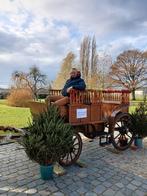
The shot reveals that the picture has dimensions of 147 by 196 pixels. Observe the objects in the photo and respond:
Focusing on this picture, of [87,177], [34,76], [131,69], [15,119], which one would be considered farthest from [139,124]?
[131,69]

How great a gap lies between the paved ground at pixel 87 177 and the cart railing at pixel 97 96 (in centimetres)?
124

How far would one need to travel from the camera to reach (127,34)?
1311cm

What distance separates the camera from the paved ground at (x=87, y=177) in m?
3.30

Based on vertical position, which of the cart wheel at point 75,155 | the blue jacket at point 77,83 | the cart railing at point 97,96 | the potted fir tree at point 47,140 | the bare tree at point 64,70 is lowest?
the cart wheel at point 75,155

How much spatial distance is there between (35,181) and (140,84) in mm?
31452

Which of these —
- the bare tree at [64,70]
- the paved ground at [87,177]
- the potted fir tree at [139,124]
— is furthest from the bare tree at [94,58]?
the paved ground at [87,177]

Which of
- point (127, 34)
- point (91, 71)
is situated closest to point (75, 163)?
point (127, 34)

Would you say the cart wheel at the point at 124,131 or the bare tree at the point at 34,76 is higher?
the bare tree at the point at 34,76

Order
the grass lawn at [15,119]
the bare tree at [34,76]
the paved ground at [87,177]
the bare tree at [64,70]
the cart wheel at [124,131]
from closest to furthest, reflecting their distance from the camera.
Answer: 1. the paved ground at [87,177]
2. the cart wheel at [124,131]
3. the grass lawn at [15,119]
4. the bare tree at [64,70]
5. the bare tree at [34,76]

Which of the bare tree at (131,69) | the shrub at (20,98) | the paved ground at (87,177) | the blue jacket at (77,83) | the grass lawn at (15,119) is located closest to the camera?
the paved ground at (87,177)

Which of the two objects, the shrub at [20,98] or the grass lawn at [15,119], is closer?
the grass lawn at [15,119]

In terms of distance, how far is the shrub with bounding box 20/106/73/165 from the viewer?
3363mm

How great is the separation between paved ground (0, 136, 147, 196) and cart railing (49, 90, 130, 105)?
1238mm

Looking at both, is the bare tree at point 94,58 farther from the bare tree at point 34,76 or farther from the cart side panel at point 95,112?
the cart side panel at point 95,112
